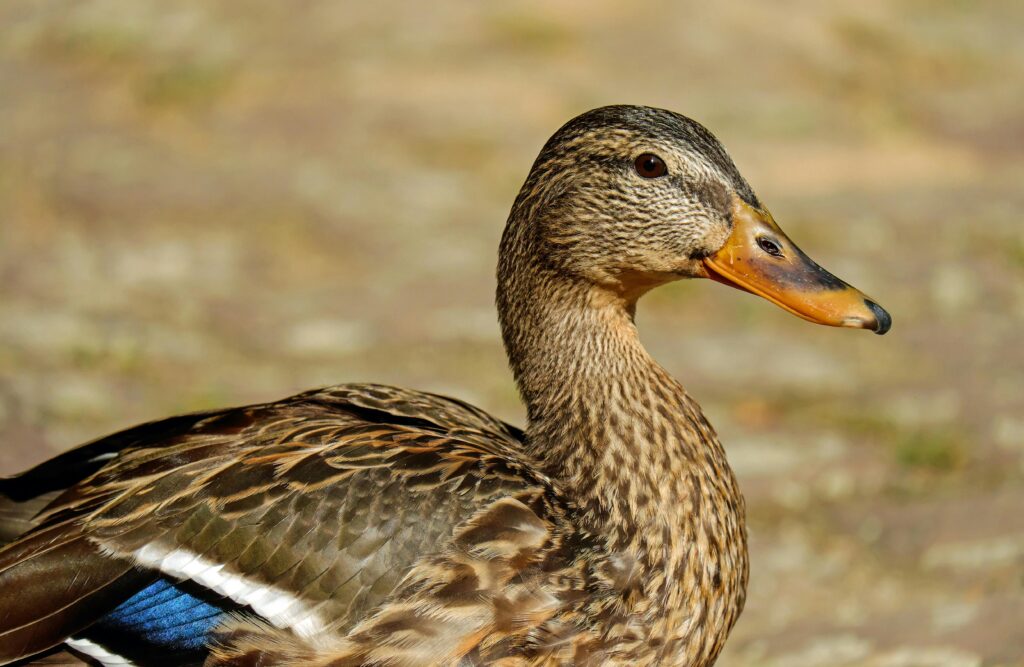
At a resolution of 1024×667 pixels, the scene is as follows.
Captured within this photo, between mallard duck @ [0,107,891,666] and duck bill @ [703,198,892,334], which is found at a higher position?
duck bill @ [703,198,892,334]

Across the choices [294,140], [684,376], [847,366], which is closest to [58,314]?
[294,140]

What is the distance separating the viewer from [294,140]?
33.4ft

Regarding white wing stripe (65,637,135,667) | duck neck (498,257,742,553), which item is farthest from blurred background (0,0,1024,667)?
white wing stripe (65,637,135,667)

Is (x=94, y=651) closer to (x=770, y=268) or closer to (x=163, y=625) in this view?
(x=163, y=625)

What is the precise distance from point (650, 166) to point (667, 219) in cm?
16

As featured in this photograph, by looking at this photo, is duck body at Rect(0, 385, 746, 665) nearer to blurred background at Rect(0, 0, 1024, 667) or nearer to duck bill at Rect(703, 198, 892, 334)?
duck bill at Rect(703, 198, 892, 334)

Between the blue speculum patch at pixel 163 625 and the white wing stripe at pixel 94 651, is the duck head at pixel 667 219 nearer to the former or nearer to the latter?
the blue speculum patch at pixel 163 625

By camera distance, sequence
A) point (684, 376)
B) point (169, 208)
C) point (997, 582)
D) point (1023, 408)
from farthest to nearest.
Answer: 1. point (169, 208)
2. point (684, 376)
3. point (1023, 408)
4. point (997, 582)

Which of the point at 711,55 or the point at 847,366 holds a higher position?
the point at 711,55

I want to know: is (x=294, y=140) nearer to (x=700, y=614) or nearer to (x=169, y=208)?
(x=169, y=208)

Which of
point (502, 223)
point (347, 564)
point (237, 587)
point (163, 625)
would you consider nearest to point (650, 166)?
point (347, 564)

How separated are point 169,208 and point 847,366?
439 cm

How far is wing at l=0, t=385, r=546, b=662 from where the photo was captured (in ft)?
11.8

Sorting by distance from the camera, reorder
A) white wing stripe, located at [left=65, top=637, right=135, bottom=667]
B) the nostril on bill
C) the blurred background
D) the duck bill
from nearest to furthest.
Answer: white wing stripe, located at [left=65, top=637, right=135, bottom=667] < the nostril on bill < the duck bill < the blurred background
